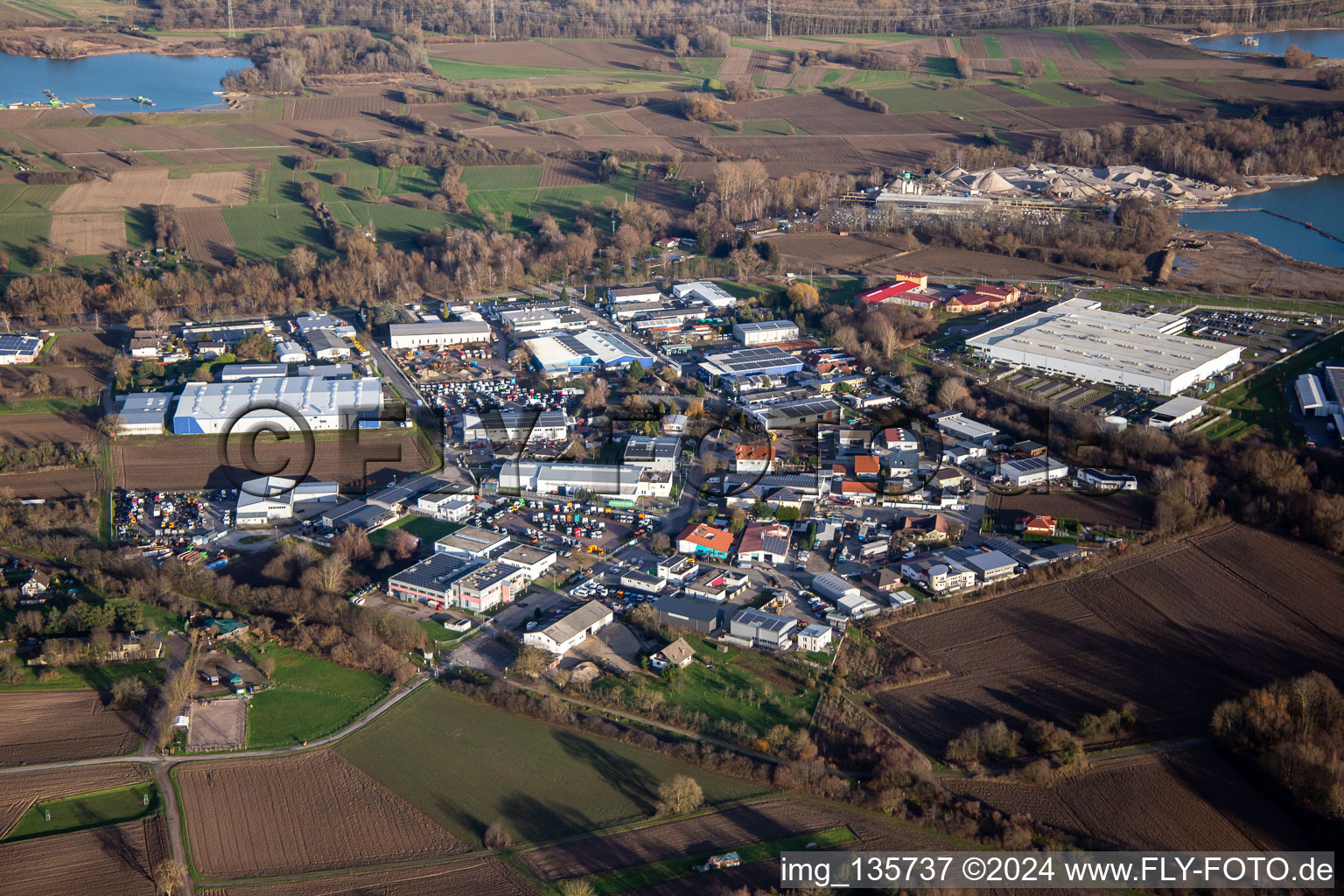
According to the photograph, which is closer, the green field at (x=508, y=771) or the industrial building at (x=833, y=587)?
the green field at (x=508, y=771)

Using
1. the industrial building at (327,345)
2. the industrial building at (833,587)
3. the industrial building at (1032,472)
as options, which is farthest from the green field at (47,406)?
the industrial building at (1032,472)

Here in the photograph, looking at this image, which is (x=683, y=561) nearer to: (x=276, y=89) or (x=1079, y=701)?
(x=1079, y=701)

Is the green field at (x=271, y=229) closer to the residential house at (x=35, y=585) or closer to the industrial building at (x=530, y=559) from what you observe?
the residential house at (x=35, y=585)

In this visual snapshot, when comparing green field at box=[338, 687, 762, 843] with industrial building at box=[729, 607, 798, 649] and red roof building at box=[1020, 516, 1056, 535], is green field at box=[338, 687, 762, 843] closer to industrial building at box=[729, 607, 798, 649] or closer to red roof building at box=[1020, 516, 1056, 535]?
industrial building at box=[729, 607, 798, 649]

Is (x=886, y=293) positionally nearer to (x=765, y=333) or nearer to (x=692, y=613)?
(x=765, y=333)

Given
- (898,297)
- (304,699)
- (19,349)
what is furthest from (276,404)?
(898,297)
